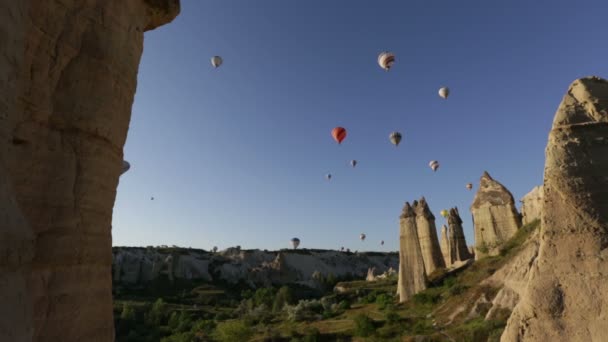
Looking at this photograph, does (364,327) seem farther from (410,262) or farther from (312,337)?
(410,262)

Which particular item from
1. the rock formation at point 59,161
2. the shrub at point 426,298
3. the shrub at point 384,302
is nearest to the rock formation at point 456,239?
the shrub at point 384,302

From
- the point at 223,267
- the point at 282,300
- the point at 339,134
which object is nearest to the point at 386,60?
the point at 339,134

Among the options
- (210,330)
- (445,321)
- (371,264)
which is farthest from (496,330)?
(371,264)

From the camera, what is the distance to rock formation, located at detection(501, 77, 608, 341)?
856 centimetres

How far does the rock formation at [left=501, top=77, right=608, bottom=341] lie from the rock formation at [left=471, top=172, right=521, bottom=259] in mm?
26587

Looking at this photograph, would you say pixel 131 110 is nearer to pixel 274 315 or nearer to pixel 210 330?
pixel 210 330

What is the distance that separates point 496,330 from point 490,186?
23.6m

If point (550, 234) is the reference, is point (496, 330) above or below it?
below

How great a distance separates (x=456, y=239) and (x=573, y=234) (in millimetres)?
34222

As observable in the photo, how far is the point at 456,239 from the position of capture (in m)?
41.4

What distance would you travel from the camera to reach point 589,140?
33.3 ft

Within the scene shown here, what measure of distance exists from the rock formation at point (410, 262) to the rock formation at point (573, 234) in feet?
81.6

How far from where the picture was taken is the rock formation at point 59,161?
284cm

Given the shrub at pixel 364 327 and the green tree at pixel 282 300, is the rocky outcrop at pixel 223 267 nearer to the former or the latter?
the green tree at pixel 282 300
